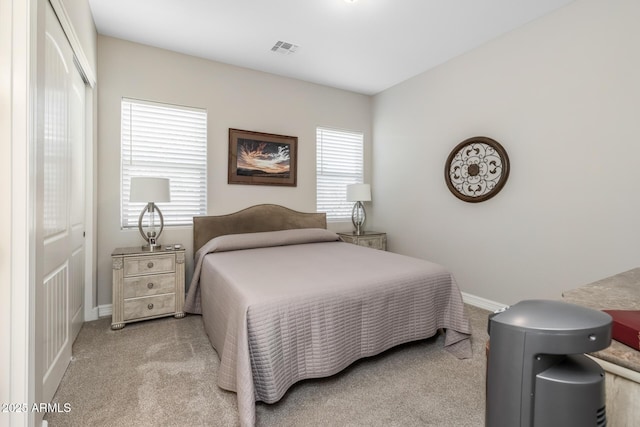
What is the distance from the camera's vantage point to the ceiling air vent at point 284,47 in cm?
314

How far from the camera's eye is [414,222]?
3.96 metres

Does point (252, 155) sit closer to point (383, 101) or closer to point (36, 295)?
point (383, 101)

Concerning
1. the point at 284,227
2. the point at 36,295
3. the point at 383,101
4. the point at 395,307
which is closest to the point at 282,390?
the point at 395,307

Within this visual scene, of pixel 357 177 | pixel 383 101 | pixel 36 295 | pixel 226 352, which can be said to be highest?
pixel 383 101

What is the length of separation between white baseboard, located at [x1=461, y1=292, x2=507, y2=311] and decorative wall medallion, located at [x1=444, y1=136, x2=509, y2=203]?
3.44 ft

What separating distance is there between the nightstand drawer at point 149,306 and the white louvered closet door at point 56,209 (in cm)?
38

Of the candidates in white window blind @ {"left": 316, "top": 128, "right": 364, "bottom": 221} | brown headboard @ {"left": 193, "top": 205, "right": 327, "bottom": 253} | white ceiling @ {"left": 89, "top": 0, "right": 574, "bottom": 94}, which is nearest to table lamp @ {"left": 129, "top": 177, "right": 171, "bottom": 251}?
brown headboard @ {"left": 193, "top": 205, "right": 327, "bottom": 253}

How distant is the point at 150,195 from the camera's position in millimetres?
2803

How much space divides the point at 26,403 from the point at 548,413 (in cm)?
174

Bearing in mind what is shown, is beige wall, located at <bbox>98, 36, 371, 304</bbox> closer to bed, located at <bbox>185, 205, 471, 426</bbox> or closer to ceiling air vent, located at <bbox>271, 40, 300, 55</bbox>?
ceiling air vent, located at <bbox>271, 40, 300, 55</bbox>

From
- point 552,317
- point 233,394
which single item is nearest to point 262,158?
point 233,394

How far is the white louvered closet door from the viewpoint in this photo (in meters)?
1.38

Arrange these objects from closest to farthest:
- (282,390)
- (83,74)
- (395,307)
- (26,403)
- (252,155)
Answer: (26,403) → (282,390) → (395,307) → (83,74) → (252,155)

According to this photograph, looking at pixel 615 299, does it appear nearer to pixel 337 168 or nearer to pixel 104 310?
pixel 337 168
